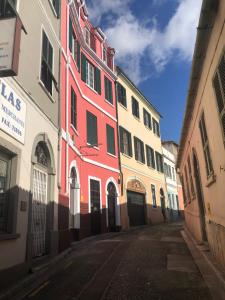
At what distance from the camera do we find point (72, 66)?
12.9 meters

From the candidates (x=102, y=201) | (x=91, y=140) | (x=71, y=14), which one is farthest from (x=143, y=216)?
(x=71, y=14)

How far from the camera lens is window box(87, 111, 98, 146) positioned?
48.8 ft

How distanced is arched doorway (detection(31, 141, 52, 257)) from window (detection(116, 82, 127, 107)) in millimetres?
11884

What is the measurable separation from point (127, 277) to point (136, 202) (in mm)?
13557

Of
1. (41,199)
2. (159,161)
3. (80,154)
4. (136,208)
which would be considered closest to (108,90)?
(80,154)

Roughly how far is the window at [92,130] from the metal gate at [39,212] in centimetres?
621

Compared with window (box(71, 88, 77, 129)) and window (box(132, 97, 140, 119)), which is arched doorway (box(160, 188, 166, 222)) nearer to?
window (box(132, 97, 140, 119))

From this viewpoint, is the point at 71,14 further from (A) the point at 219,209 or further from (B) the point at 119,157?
Answer: (A) the point at 219,209

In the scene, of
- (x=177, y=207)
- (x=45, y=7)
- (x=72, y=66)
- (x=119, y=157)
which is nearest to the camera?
(x=45, y=7)

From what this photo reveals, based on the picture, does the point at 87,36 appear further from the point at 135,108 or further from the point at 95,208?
the point at 95,208

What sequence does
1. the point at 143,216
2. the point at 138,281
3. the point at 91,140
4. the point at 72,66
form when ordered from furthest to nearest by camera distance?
the point at 143,216 → the point at 91,140 → the point at 72,66 → the point at 138,281

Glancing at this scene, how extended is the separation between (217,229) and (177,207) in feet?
87.1

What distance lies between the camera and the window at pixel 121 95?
2016 cm

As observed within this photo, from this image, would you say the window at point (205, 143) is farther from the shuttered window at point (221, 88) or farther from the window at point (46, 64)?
the window at point (46, 64)
